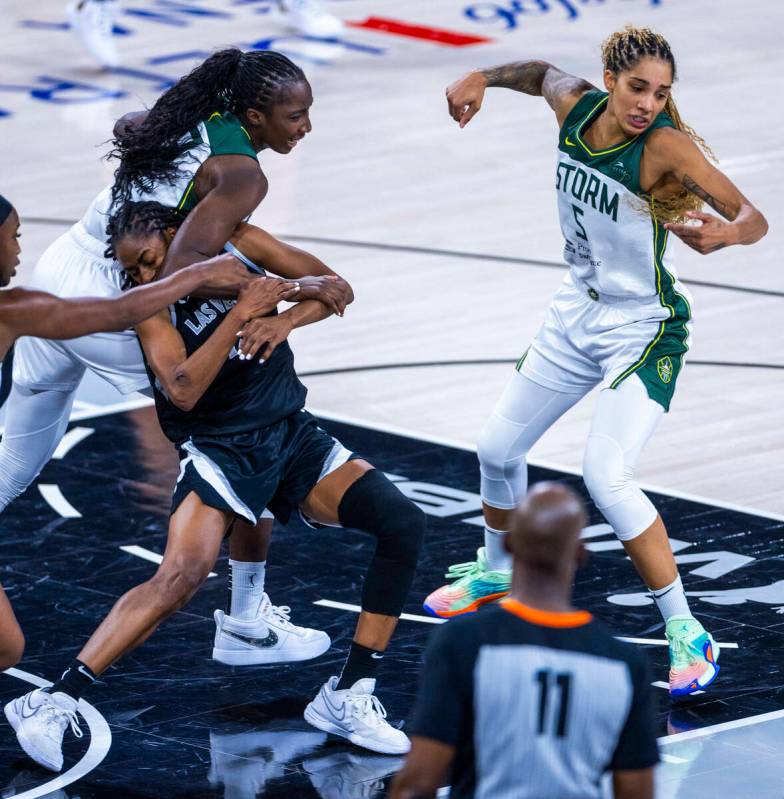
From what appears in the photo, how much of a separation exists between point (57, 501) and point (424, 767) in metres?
4.40

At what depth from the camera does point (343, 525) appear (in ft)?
17.0

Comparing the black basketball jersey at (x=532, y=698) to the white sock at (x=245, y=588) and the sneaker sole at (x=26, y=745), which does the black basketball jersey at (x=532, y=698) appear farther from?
the white sock at (x=245, y=588)

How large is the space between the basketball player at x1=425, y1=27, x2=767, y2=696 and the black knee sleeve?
0.62 m

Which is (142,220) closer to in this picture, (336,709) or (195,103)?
(195,103)

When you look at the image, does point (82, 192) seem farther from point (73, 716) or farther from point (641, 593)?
point (73, 716)

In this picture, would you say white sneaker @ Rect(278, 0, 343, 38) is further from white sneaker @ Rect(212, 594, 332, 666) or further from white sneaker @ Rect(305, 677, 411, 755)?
white sneaker @ Rect(305, 677, 411, 755)

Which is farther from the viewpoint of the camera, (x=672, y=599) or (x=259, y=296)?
(x=672, y=599)

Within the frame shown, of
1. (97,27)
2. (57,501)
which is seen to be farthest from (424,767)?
(97,27)

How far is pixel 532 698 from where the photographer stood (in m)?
3.04

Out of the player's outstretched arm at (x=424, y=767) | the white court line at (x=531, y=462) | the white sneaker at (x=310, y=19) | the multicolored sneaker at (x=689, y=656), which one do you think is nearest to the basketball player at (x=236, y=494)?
the multicolored sneaker at (x=689, y=656)

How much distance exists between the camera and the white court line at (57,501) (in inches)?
280

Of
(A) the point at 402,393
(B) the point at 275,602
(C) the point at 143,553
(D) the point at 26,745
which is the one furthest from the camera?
(A) the point at 402,393

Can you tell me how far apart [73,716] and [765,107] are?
10.6 metres

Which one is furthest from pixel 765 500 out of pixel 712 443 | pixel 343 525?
pixel 343 525
